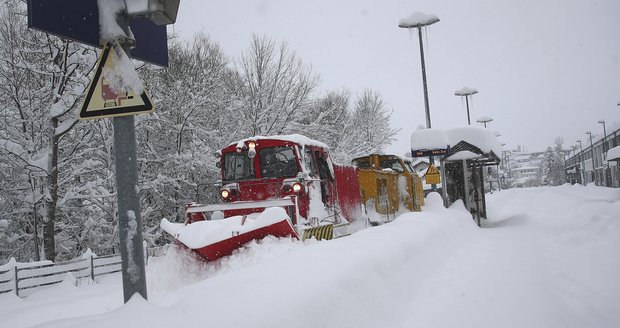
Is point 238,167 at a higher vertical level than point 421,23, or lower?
lower

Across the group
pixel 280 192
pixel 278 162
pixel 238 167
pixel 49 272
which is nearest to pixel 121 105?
pixel 280 192

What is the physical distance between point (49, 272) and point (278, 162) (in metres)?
7.06

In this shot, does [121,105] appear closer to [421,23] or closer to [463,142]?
[463,142]

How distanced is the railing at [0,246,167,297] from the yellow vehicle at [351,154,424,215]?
6.26m

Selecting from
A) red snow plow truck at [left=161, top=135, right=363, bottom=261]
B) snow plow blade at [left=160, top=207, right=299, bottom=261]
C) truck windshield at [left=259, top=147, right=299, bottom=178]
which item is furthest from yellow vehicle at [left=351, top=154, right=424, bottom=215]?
snow plow blade at [left=160, top=207, right=299, bottom=261]

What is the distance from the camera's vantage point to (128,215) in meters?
3.36

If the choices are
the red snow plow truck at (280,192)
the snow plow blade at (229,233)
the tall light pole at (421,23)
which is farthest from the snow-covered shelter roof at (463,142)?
the snow plow blade at (229,233)

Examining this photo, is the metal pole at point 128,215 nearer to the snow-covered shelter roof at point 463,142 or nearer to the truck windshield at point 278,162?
the truck windshield at point 278,162

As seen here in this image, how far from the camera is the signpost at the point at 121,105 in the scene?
3.36 m

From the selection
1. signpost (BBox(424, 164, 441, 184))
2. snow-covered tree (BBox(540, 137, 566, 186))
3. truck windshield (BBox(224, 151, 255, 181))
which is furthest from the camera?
snow-covered tree (BBox(540, 137, 566, 186))

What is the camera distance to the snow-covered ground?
3387 mm

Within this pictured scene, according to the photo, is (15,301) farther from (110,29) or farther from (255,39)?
(255,39)

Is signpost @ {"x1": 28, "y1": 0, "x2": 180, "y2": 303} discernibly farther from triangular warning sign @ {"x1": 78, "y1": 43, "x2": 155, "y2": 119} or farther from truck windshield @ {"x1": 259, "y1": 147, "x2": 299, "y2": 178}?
truck windshield @ {"x1": 259, "y1": 147, "x2": 299, "y2": 178}

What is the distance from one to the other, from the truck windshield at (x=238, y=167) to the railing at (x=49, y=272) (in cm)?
242
